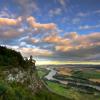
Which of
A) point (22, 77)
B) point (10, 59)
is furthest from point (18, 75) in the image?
point (10, 59)

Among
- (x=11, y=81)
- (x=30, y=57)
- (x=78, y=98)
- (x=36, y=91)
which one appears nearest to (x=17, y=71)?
(x=11, y=81)

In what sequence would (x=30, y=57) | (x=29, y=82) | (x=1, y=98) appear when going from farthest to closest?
(x=30, y=57), (x=29, y=82), (x=1, y=98)

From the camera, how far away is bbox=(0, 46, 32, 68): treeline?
60.2m

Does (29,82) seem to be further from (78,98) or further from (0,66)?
(78,98)

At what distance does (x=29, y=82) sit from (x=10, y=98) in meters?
25.5

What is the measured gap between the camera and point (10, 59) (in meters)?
62.7

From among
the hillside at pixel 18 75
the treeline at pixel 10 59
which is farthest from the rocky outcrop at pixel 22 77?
the treeline at pixel 10 59

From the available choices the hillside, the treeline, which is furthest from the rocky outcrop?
the treeline

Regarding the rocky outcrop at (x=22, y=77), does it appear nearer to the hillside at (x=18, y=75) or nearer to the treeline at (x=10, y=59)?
the hillside at (x=18, y=75)

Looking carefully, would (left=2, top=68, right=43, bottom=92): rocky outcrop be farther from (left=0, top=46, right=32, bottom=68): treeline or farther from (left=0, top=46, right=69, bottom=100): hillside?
(left=0, top=46, right=32, bottom=68): treeline

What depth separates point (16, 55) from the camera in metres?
67.4

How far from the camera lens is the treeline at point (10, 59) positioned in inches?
2371

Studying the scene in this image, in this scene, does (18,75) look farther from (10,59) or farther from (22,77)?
(10,59)

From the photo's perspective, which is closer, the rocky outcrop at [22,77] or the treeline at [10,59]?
the rocky outcrop at [22,77]
